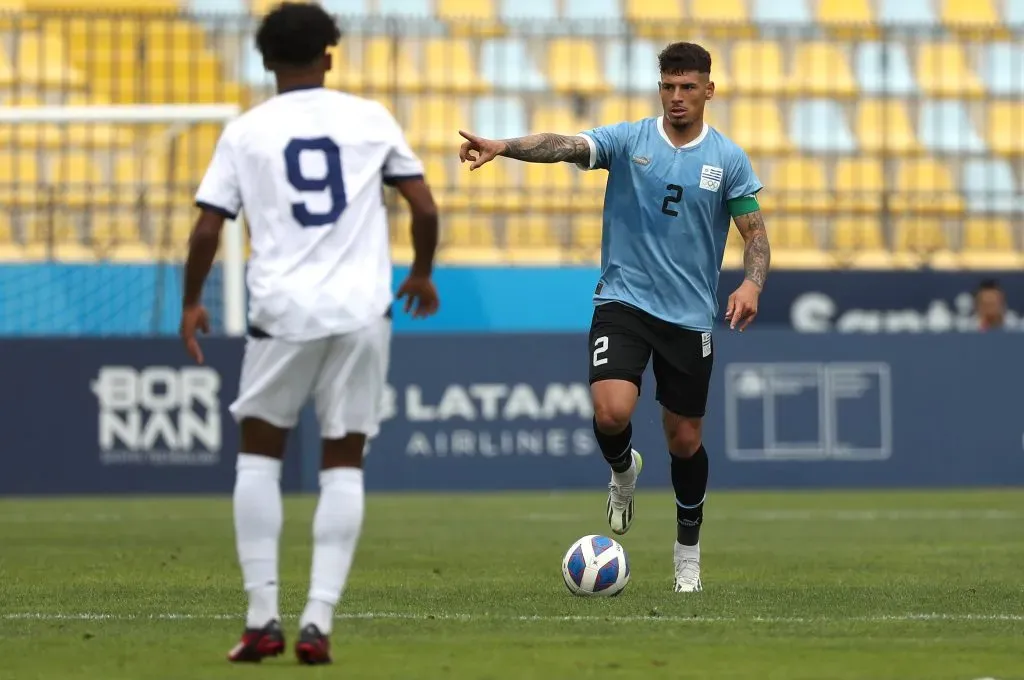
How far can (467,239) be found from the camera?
67.6 ft

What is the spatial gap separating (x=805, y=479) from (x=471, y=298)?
3.53 meters

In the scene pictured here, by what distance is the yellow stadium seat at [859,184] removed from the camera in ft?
71.0

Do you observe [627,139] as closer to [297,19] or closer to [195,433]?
[297,19]

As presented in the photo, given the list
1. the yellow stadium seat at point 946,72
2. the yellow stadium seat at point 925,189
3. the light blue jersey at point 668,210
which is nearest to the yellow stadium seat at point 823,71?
the yellow stadium seat at point 946,72

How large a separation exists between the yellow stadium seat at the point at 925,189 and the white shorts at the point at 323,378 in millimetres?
16271

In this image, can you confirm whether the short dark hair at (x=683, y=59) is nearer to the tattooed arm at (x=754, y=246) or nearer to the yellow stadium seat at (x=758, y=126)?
the tattooed arm at (x=754, y=246)

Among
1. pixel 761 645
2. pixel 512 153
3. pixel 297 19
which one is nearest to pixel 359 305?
pixel 297 19

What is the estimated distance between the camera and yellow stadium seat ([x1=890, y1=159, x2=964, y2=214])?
2159 cm

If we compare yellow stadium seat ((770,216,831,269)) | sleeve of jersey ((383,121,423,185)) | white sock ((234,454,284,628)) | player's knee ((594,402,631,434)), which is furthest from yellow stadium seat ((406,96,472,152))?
white sock ((234,454,284,628))

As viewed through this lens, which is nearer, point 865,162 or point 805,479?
point 805,479

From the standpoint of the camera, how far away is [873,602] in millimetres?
7793

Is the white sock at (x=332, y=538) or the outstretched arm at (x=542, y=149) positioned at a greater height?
the outstretched arm at (x=542, y=149)

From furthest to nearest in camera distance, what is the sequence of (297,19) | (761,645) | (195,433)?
(195,433) < (761,645) < (297,19)

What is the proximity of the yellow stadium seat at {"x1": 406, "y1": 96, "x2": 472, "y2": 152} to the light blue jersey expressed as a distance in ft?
45.4
